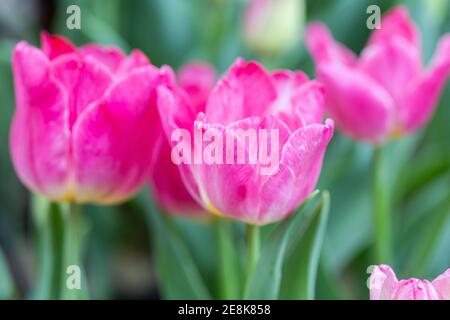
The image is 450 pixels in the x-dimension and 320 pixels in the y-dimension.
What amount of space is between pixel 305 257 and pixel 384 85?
16cm

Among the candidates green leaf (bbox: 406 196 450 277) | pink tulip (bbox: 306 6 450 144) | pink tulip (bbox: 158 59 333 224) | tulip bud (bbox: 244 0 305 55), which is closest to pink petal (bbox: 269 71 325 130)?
pink tulip (bbox: 158 59 333 224)

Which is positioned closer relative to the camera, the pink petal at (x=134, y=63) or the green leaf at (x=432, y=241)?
the pink petal at (x=134, y=63)

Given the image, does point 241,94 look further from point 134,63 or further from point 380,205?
point 380,205

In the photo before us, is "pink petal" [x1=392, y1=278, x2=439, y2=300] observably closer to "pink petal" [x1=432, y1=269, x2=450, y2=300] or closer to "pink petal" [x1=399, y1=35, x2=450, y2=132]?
"pink petal" [x1=432, y1=269, x2=450, y2=300]

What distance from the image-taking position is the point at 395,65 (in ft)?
1.93

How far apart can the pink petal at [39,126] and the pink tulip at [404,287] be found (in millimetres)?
168

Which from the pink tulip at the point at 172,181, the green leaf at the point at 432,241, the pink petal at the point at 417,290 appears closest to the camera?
the pink petal at the point at 417,290

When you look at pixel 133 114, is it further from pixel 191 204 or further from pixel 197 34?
pixel 197 34

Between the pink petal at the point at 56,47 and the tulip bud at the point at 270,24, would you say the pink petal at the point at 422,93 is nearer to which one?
the pink petal at the point at 56,47

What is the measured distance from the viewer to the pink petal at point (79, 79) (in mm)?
453

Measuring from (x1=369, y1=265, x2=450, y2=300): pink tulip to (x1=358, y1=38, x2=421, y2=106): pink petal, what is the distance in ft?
0.67

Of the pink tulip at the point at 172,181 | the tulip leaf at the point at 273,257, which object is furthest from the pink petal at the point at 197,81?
the tulip leaf at the point at 273,257

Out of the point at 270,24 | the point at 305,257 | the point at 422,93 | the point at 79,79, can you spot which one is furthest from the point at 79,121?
the point at 270,24
